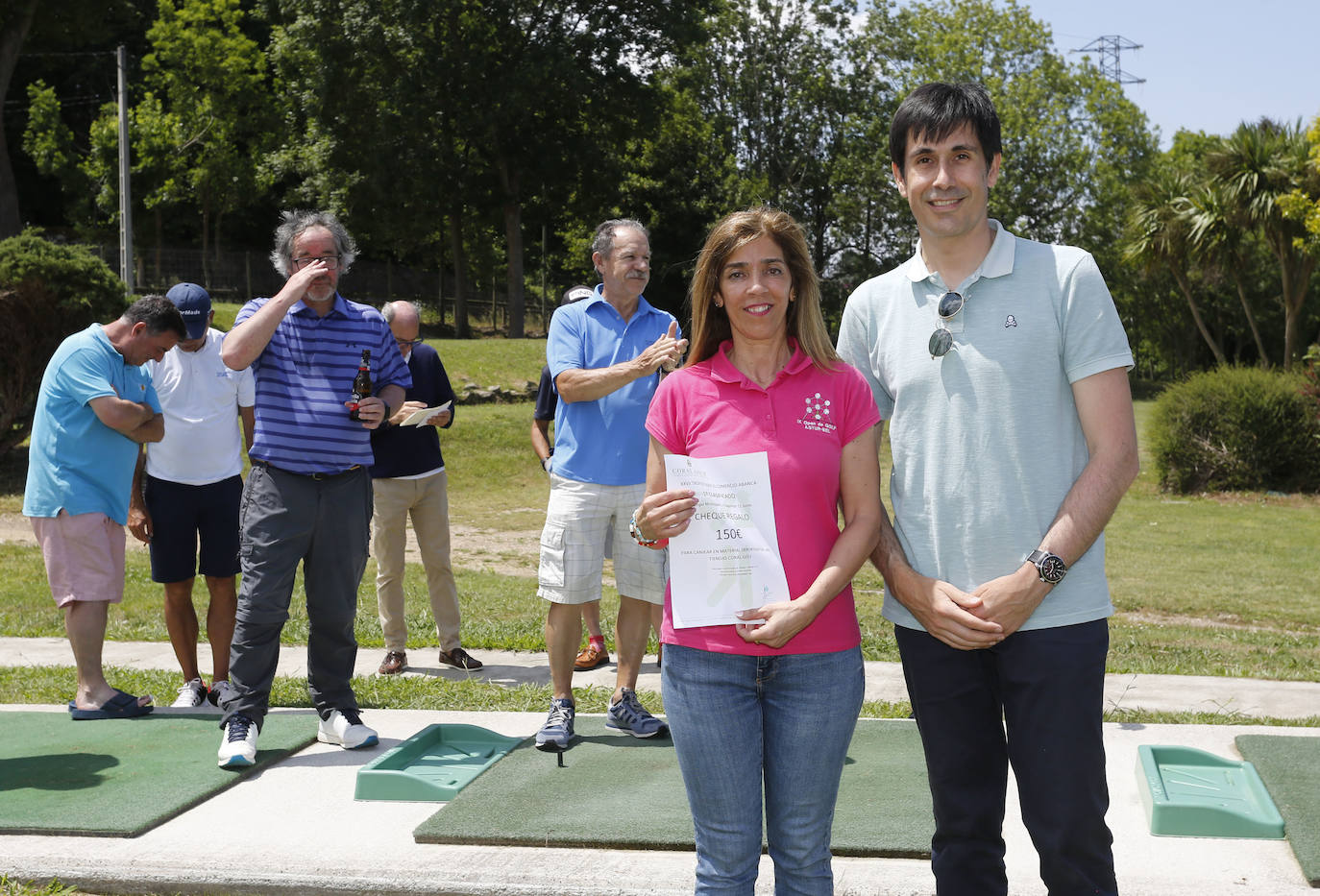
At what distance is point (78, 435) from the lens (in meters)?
6.23

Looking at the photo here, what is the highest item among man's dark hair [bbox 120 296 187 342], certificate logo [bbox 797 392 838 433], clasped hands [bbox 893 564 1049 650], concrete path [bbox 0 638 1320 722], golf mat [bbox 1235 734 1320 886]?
man's dark hair [bbox 120 296 187 342]

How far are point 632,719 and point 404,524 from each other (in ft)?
8.87

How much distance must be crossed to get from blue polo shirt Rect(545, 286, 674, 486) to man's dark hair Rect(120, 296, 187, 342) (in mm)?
2017

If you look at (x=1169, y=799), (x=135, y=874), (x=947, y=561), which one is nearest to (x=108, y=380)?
(x=135, y=874)

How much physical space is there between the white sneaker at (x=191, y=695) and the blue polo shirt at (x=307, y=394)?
76.7 inches

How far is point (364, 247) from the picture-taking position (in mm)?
51031


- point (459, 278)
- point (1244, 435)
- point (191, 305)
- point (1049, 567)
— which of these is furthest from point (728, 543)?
point (459, 278)

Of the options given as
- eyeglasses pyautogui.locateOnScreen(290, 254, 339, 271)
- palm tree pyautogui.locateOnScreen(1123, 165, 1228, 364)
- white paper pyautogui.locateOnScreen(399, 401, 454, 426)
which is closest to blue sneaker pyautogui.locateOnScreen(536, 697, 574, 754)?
white paper pyautogui.locateOnScreen(399, 401, 454, 426)

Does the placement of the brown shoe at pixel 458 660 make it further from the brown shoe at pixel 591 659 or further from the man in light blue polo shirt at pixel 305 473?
the man in light blue polo shirt at pixel 305 473

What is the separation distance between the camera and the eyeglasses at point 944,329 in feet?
9.82

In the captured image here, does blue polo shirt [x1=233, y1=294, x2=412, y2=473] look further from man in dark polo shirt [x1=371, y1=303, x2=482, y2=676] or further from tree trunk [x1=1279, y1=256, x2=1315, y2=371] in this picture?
tree trunk [x1=1279, y1=256, x2=1315, y2=371]

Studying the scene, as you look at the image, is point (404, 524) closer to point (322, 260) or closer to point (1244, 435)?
point (322, 260)

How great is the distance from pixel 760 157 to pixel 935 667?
154 feet

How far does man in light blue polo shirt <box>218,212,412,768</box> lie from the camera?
5402 mm
